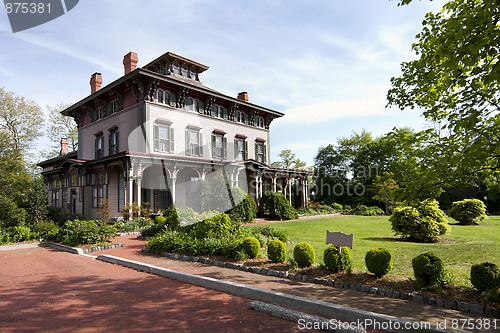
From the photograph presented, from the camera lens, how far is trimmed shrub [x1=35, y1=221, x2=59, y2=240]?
51.9ft

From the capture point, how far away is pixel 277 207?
979 inches

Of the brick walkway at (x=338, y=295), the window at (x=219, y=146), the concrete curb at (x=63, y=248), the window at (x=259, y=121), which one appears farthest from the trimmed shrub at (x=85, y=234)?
the window at (x=259, y=121)

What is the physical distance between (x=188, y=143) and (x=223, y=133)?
3.78m

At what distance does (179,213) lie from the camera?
49.4ft

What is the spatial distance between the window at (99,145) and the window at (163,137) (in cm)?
586

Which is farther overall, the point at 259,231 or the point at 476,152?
the point at 259,231

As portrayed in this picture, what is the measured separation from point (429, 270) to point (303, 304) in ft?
8.21

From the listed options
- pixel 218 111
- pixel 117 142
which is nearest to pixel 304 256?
pixel 117 142

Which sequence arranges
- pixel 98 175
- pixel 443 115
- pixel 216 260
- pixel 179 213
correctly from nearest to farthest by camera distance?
pixel 443 115
pixel 216 260
pixel 179 213
pixel 98 175

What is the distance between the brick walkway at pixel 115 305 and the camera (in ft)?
17.1

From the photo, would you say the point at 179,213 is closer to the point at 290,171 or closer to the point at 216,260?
the point at 216,260

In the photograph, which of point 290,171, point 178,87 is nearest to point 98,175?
point 178,87

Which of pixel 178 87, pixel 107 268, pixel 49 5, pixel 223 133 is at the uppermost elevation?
pixel 178 87

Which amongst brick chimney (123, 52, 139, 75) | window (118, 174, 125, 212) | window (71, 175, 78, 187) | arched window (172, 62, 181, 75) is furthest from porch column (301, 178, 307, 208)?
window (71, 175, 78, 187)
